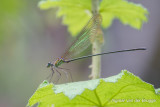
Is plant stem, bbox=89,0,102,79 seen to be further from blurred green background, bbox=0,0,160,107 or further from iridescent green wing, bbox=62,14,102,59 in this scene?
blurred green background, bbox=0,0,160,107

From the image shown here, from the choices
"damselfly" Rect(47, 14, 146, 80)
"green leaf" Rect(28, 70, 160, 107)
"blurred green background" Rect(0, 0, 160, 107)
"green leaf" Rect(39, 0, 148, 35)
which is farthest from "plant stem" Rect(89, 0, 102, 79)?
"blurred green background" Rect(0, 0, 160, 107)

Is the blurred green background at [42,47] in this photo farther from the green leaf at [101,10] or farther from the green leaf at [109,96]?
the green leaf at [109,96]

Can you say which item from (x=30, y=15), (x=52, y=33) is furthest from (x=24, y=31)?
(x=52, y=33)

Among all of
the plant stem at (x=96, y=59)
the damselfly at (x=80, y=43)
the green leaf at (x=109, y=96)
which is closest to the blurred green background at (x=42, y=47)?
the damselfly at (x=80, y=43)

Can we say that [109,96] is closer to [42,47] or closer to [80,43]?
[80,43]

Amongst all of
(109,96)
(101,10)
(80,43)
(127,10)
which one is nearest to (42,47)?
(80,43)
